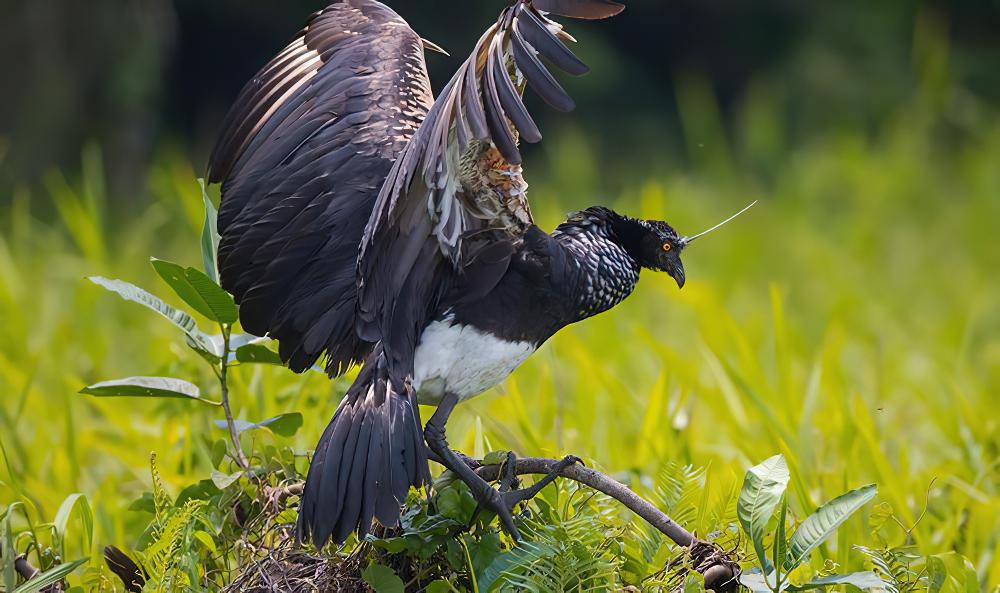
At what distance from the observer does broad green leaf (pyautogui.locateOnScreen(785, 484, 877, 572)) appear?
1.46 metres

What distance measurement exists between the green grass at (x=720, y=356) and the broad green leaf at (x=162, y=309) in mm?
232

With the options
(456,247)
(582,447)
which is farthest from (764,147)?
(456,247)

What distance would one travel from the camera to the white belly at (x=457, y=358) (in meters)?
1.79

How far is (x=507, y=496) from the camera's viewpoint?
163cm

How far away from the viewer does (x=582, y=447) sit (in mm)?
2494

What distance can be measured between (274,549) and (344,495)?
216 millimetres

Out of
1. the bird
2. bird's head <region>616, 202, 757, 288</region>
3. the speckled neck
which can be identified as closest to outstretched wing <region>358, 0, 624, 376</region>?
the bird

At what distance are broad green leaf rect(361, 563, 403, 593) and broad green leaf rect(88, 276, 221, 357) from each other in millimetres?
475

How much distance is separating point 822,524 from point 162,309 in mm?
944

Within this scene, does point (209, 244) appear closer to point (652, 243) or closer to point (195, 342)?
point (195, 342)

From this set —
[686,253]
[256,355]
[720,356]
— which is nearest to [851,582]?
[256,355]

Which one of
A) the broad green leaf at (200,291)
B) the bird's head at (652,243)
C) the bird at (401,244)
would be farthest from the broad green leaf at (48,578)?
the bird's head at (652,243)

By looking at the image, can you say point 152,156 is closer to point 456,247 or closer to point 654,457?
point 654,457

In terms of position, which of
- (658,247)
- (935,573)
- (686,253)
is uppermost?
(658,247)
